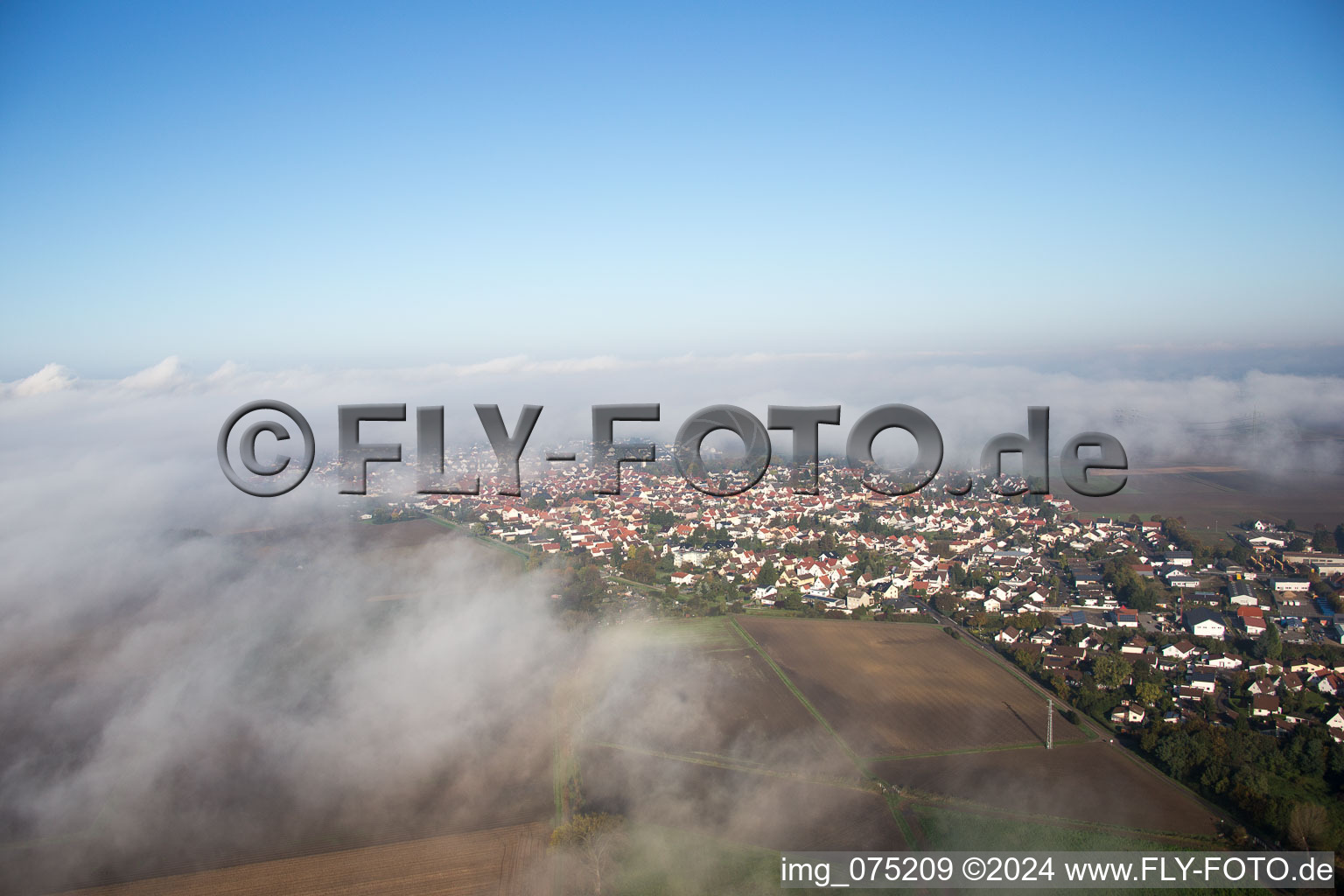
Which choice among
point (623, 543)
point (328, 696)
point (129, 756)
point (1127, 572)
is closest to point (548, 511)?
point (623, 543)

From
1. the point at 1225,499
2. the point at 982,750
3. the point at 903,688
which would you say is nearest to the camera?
the point at 982,750

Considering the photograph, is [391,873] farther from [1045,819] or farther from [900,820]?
[1045,819]

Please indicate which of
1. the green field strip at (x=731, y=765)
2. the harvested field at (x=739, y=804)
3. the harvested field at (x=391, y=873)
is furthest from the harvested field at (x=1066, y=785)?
the harvested field at (x=391, y=873)

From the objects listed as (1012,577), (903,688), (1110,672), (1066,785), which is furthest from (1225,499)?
(1066,785)

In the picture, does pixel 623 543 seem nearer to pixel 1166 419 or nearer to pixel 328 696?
pixel 328 696

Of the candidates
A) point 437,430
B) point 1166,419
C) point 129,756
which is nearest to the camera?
point 129,756

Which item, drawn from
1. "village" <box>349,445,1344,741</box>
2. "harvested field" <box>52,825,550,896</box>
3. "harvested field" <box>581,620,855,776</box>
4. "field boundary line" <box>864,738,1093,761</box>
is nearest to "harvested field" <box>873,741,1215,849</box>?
"field boundary line" <box>864,738,1093,761</box>

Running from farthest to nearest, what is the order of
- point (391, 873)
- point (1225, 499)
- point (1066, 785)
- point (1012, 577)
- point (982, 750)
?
point (1225, 499) → point (1012, 577) → point (982, 750) → point (1066, 785) → point (391, 873)
